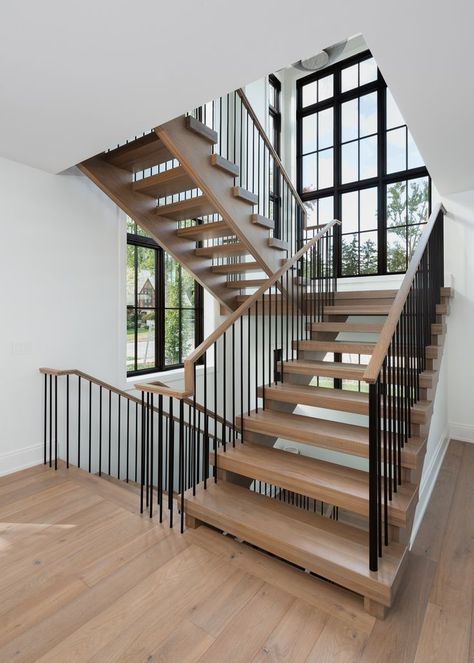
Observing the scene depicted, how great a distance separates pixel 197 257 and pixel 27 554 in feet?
9.26

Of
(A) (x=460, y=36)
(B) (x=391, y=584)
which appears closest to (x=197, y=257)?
(A) (x=460, y=36)

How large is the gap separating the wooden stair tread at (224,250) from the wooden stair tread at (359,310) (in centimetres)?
114

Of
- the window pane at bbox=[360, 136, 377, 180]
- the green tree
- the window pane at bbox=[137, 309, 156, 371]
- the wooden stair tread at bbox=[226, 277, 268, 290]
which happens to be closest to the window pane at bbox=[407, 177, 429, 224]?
the green tree

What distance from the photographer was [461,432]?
3932 mm

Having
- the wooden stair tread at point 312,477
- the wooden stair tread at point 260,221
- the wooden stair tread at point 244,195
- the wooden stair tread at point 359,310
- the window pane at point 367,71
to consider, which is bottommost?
the wooden stair tread at point 312,477

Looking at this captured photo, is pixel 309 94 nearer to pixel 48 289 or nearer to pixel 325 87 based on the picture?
pixel 325 87

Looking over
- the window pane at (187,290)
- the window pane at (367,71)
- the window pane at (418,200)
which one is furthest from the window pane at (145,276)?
the window pane at (367,71)

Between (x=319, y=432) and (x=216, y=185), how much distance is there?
204 centimetres

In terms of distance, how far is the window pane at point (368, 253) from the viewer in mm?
5352

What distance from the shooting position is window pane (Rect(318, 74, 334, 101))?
19.3 feet

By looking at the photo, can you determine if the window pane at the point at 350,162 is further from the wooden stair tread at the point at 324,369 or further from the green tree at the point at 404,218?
the wooden stair tread at the point at 324,369

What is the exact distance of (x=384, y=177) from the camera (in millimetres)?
5297

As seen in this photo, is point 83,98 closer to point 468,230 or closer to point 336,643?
point 336,643

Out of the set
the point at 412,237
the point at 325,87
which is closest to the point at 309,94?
the point at 325,87
